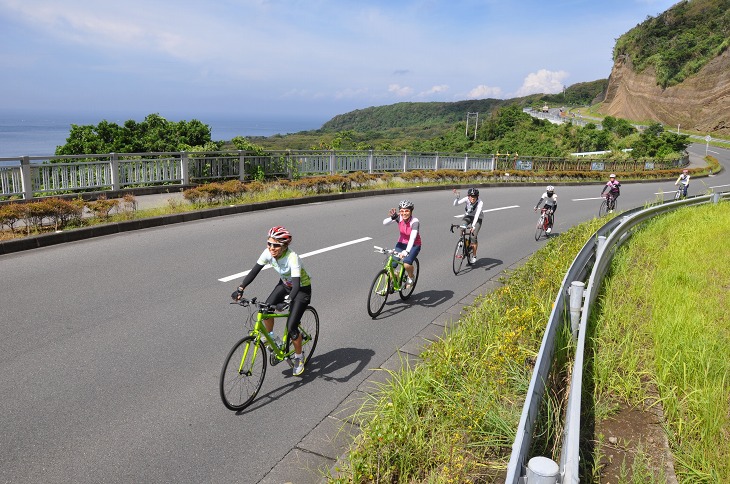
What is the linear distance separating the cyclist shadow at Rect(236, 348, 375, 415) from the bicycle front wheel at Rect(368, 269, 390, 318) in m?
1.13

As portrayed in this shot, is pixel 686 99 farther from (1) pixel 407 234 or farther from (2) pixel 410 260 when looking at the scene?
(2) pixel 410 260

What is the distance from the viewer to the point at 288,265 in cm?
558

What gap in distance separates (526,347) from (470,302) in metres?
3.04

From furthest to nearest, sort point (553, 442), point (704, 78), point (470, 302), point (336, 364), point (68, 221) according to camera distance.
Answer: point (704, 78), point (68, 221), point (470, 302), point (336, 364), point (553, 442)

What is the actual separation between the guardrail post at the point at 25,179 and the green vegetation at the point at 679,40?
84.3m

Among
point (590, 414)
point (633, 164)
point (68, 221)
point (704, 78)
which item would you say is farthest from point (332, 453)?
point (704, 78)

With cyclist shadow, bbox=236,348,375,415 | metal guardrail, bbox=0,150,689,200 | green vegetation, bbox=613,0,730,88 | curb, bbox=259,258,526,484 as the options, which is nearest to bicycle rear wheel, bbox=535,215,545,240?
curb, bbox=259,258,526,484

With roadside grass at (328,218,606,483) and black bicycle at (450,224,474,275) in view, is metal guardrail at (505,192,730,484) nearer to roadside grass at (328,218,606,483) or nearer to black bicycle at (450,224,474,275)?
roadside grass at (328,218,606,483)

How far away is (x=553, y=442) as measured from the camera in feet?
13.2

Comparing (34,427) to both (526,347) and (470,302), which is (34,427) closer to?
(526,347)

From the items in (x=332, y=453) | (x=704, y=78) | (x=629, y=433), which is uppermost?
(x=704, y=78)

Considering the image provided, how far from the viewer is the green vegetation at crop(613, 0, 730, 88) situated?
80.2 meters

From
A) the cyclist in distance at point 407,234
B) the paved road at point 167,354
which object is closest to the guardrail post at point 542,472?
the paved road at point 167,354

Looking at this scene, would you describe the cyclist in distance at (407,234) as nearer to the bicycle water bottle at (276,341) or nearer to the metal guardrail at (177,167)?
the bicycle water bottle at (276,341)
